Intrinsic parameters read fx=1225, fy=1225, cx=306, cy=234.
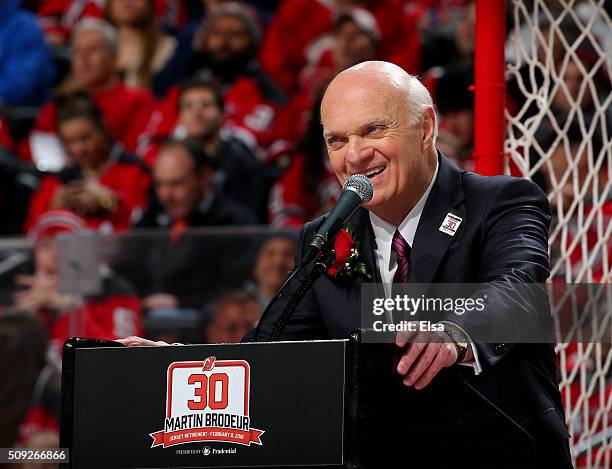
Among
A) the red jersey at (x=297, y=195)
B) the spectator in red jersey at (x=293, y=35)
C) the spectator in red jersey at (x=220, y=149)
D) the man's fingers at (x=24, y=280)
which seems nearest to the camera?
the man's fingers at (x=24, y=280)

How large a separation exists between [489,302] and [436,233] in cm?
44

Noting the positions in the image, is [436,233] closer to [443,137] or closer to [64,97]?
[443,137]

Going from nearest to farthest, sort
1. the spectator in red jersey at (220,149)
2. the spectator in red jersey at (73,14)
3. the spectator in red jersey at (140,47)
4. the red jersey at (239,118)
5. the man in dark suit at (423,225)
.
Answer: the man in dark suit at (423,225) → the spectator in red jersey at (220,149) → the red jersey at (239,118) → the spectator in red jersey at (140,47) → the spectator in red jersey at (73,14)

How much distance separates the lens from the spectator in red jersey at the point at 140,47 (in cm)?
680

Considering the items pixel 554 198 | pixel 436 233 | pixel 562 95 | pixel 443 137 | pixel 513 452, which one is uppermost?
pixel 443 137

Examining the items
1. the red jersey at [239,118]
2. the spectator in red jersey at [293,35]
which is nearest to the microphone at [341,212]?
the red jersey at [239,118]

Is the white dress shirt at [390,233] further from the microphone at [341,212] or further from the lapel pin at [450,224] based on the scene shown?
the microphone at [341,212]

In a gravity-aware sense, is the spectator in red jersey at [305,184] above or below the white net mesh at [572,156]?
above

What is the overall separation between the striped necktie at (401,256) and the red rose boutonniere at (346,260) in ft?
0.21

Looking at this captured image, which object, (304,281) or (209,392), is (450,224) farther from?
(209,392)

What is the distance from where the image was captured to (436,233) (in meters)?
2.40

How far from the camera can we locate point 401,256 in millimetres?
2416

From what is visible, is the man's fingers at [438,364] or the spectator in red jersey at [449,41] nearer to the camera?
the man's fingers at [438,364]

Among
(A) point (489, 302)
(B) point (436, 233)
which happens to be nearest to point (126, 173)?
(B) point (436, 233)
